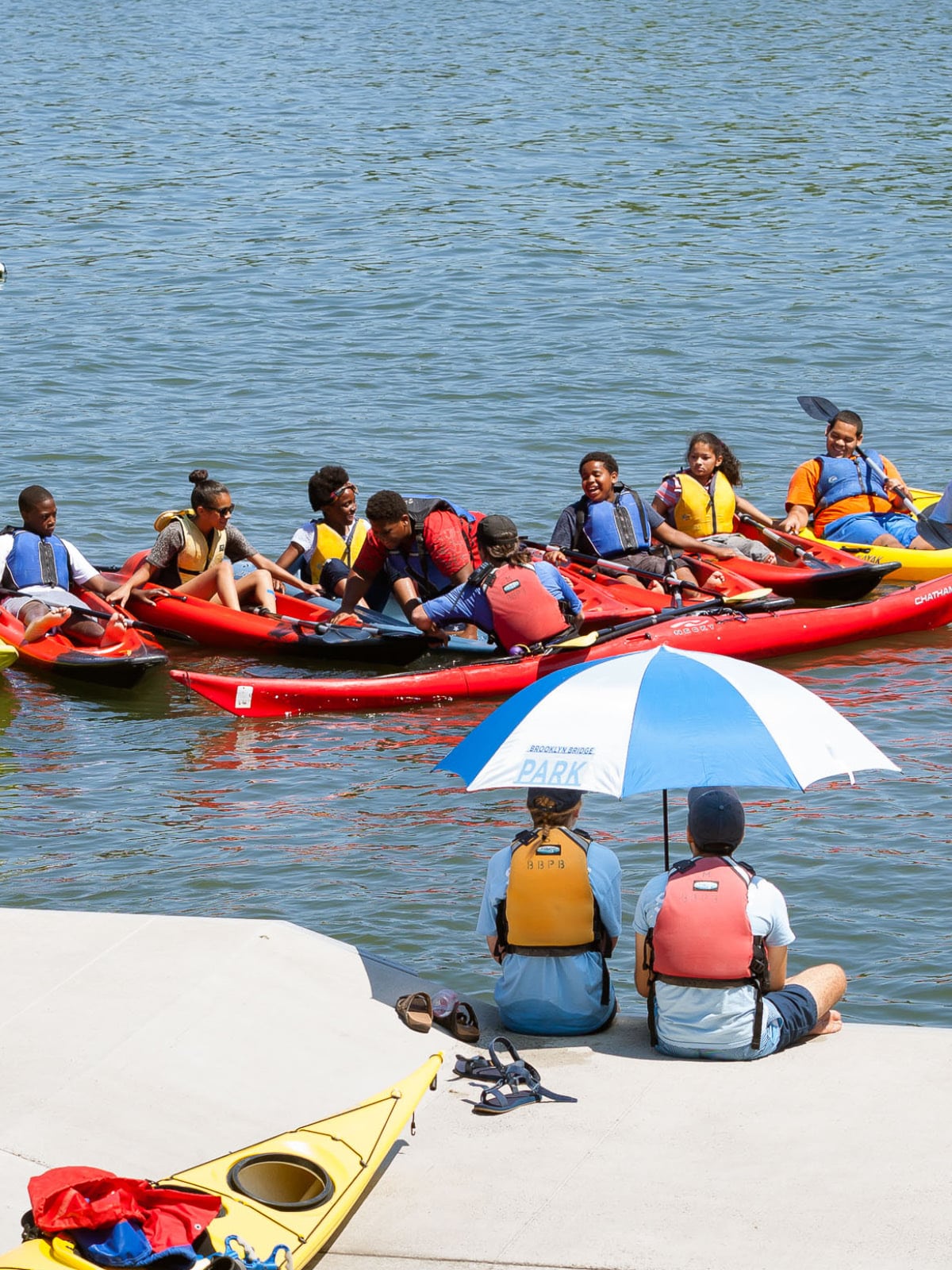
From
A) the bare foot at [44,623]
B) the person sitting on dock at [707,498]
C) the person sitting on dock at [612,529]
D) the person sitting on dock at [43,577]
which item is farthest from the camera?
the person sitting on dock at [707,498]

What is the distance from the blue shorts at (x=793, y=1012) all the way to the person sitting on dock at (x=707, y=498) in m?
6.18

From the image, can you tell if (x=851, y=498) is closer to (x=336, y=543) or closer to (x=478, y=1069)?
(x=336, y=543)

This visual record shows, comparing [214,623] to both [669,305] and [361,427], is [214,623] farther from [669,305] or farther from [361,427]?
[669,305]

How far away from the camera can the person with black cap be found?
5.17m

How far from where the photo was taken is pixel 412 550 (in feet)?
34.1

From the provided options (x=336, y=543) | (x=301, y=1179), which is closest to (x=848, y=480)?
(x=336, y=543)

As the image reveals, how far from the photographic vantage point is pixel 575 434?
15508 mm

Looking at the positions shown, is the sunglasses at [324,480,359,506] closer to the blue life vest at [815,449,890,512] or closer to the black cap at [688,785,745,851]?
the blue life vest at [815,449,890,512]

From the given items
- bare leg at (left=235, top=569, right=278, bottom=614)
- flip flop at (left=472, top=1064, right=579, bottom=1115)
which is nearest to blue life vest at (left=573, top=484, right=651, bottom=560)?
bare leg at (left=235, top=569, right=278, bottom=614)

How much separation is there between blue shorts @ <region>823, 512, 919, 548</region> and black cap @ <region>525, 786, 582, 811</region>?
7.01m

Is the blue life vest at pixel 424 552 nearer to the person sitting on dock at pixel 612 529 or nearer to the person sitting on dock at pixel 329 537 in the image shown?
the person sitting on dock at pixel 329 537

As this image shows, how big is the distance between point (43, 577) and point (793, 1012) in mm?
6293

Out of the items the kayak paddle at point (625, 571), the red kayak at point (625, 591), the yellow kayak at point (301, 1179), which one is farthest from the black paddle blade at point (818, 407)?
the yellow kayak at point (301, 1179)

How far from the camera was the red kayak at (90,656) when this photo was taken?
10117 millimetres
